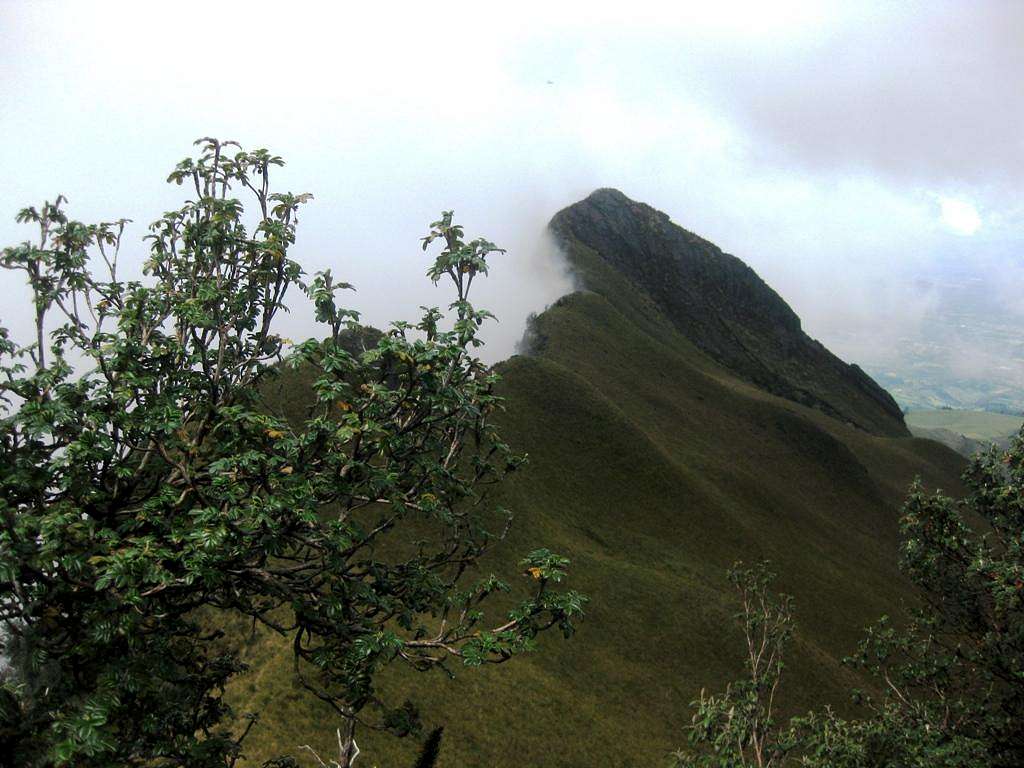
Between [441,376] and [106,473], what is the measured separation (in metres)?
4.30

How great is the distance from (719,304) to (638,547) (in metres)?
116

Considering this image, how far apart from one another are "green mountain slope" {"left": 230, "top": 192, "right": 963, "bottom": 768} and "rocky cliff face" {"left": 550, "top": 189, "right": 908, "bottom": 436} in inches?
1435

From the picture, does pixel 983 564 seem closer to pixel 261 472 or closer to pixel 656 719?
pixel 261 472

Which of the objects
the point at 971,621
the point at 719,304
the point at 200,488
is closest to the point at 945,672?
the point at 971,621

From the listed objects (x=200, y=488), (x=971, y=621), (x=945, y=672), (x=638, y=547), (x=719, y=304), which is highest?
(x=719, y=304)

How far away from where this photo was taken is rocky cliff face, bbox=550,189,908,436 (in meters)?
142

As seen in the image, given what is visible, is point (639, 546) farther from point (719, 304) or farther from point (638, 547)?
point (719, 304)

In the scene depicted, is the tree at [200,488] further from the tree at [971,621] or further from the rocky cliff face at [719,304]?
the rocky cliff face at [719,304]

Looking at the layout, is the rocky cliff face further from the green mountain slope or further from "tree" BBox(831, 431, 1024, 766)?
"tree" BBox(831, 431, 1024, 766)

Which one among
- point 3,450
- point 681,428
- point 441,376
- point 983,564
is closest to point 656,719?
point 983,564

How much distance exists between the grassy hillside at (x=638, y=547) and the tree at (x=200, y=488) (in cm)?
753

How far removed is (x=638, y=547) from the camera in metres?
52.8

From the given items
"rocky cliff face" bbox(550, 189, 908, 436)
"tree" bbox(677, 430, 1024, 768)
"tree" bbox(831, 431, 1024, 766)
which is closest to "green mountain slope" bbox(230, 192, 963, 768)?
"tree" bbox(677, 430, 1024, 768)

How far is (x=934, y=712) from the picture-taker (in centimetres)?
1661
